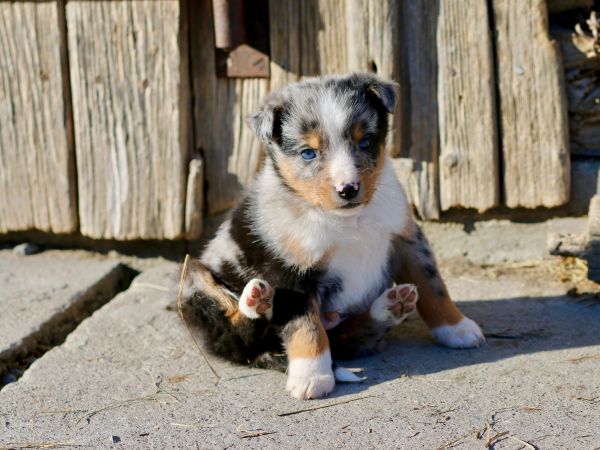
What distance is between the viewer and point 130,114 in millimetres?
5926

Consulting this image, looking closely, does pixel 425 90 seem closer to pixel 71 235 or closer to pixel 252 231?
pixel 252 231

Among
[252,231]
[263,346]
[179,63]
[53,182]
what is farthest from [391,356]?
[53,182]

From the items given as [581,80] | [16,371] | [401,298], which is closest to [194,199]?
[16,371]

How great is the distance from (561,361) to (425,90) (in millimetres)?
2053

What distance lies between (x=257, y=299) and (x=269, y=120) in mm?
865

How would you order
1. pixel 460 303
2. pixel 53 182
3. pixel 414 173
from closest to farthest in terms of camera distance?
pixel 460 303
pixel 414 173
pixel 53 182

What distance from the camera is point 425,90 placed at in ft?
18.5

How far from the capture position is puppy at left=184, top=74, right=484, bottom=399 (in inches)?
166

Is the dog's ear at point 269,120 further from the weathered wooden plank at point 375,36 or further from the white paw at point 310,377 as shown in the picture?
the weathered wooden plank at point 375,36

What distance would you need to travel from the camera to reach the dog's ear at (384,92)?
4.36m

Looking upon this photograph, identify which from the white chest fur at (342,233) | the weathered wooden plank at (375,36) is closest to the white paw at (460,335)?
the white chest fur at (342,233)

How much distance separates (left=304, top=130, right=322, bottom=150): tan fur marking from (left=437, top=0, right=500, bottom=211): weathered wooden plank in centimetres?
164

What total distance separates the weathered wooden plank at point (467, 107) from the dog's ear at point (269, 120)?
5.01ft

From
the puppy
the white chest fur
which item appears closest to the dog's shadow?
the puppy
